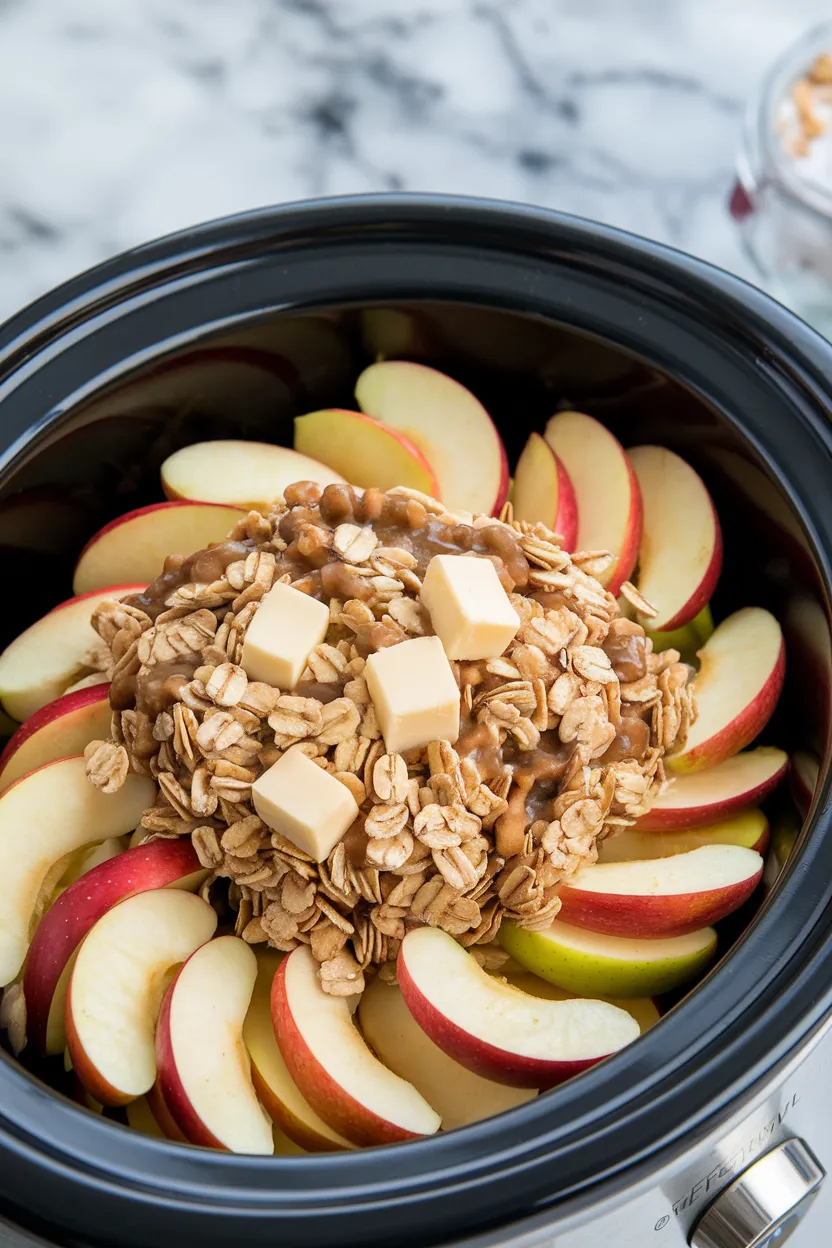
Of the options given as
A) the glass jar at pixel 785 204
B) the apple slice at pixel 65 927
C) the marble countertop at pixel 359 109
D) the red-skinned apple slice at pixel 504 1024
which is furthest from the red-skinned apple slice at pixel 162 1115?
the glass jar at pixel 785 204

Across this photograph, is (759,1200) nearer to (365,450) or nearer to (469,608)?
(469,608)

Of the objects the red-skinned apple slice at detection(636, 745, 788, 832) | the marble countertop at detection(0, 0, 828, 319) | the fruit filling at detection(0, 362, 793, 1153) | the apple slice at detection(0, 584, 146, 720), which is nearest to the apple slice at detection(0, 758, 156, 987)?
the fruit filling at detection(0, 362, 793, 1153)

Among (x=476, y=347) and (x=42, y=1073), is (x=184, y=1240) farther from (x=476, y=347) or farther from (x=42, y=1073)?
(x=476, y=347)

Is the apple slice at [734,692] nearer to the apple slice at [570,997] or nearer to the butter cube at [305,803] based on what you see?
the apple slice at [570,997]

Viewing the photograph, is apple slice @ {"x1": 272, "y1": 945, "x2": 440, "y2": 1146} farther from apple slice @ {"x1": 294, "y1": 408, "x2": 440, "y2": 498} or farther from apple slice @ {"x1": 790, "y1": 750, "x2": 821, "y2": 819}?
apple slice @ {"x1": 294, "y1": 408, "x2": 440, "y2": 498}

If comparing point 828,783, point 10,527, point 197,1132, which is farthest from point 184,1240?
point 10,527

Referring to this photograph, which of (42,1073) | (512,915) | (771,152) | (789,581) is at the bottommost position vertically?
(42,1073)
